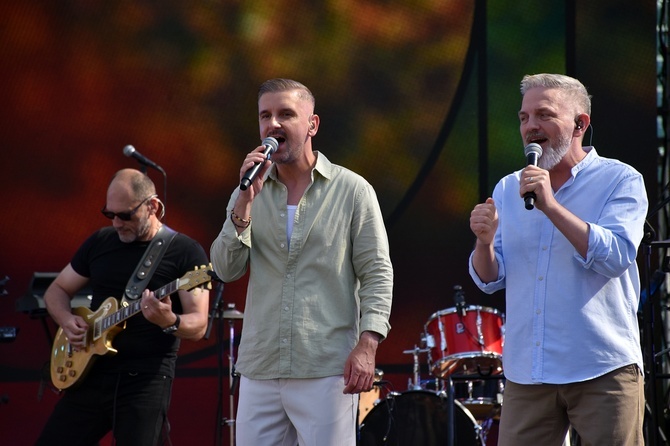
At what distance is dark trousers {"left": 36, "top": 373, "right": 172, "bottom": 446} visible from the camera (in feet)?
13.1

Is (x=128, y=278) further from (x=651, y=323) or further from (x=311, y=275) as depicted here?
(x=651, y=323)

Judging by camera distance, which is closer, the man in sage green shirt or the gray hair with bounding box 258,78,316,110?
the man in sage green shirt

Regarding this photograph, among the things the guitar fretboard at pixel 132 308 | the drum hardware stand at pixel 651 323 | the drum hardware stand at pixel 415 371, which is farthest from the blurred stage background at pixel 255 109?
the guitar fretboard at pixel 132 308

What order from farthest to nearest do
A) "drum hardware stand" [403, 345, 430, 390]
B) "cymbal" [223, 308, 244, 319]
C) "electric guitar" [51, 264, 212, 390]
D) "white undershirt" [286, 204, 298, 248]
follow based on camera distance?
1. "drum hardware stand" [403, 345, 430, 390]
2. "cymbal" [223, 308, 244, 319]
3. "electric guitar" [51, 264, 212, 390]
4. "white undershirt" [286, 204, 298, 248]

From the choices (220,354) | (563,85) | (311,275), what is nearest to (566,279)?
(563,85)

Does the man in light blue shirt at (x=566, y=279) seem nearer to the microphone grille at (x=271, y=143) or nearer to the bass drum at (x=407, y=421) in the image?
the microphone grille at (x=271, y=143)

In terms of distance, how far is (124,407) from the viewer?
4.04 metres

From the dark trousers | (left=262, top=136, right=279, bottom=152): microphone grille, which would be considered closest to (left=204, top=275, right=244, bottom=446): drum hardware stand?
the dark trousers

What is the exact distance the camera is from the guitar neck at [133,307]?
13.6 feet

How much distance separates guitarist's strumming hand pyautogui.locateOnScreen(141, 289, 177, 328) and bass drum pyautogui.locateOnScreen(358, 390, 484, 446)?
1.78 metres

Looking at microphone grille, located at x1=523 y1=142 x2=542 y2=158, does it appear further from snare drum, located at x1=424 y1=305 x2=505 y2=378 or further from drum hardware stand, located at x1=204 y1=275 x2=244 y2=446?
drum hardware stand, located at x1=204 y1=275 x2=244 y2=446

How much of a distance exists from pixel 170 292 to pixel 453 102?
2659mm

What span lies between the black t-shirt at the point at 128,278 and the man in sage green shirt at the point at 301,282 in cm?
118

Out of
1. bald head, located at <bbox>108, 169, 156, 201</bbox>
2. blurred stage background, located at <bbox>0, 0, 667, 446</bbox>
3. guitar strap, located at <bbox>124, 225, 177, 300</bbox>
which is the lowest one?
guitar strap, located at <bbox>124, 225, 177, 300</bbox>
